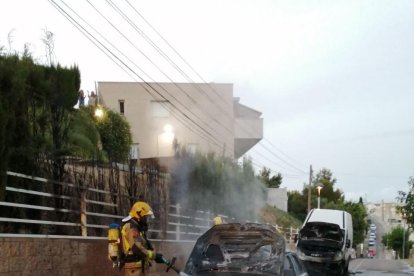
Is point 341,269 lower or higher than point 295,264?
lower

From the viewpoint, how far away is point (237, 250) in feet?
27.8

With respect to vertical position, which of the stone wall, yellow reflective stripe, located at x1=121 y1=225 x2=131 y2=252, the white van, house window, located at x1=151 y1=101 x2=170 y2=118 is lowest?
the white van

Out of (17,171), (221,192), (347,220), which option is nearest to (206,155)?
(221,192)

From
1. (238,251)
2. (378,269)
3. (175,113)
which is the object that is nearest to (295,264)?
(238,251)

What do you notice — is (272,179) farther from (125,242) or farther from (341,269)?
(125,242)

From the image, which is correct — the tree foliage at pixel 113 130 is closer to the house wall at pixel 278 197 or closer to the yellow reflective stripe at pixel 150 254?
the yellow reflective stripe at pixel 150 254

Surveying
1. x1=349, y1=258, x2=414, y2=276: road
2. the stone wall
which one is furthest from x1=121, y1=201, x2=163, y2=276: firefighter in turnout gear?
x1=349, y1=258, x2=414, y2=276: road

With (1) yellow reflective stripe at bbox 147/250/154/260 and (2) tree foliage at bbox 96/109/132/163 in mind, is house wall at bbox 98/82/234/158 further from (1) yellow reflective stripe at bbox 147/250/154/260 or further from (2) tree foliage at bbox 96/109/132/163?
(1) yellow reflective stripe at bbox 147/250/154/260

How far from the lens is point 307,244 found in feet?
71.9

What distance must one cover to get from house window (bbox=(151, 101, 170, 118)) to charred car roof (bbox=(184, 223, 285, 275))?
2469 cm

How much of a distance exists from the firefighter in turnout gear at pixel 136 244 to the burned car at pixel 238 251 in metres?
0.58

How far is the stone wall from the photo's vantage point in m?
8.20

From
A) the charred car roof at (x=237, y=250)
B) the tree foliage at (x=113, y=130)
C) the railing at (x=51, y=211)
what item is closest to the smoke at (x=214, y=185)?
the railing at (x=51, y=211)

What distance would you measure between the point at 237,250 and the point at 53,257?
9.66 feet
